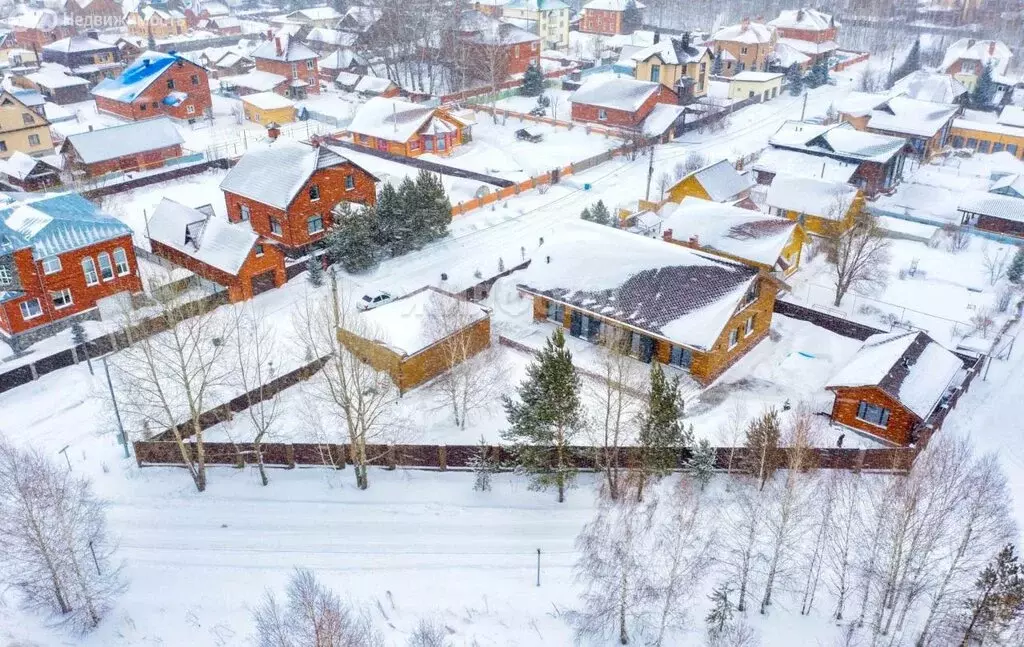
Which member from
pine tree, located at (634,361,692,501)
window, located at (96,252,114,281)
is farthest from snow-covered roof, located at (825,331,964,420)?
window, located at (96,252,114,281)

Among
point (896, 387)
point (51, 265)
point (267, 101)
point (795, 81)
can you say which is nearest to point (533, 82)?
point (267, 101)

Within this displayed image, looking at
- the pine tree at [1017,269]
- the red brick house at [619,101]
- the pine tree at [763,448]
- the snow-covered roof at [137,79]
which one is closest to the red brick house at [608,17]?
the red brick house at [619,101]

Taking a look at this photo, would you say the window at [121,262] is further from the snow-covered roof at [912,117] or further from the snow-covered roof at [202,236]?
the snow-covered roof at [912,117]

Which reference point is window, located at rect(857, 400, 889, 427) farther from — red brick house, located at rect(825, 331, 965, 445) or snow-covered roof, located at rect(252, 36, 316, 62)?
snow-covered roof, located at rect(252, 36, 316, 62)

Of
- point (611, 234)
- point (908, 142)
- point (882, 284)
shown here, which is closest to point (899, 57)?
point (908, 142)

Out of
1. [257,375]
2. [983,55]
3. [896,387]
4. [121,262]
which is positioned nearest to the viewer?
[896,387]

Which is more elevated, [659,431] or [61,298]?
[659,431]

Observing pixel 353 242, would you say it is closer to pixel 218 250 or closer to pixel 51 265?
pixel 218 250

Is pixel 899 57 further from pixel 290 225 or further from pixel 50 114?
pixel 50 114
